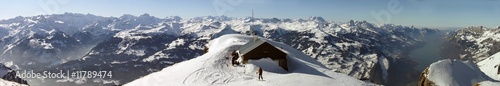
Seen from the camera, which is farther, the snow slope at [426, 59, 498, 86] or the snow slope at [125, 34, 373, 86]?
the snow slope at [426, 59, 498, 86]

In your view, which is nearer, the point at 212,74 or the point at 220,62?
the point at 212,74

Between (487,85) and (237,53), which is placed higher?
(237,53)

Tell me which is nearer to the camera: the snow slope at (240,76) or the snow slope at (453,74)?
the snow slope at (240,76)

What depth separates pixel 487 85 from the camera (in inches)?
1754

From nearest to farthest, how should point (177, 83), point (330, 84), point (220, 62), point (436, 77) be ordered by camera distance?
point (330, 84)
point (177, 83)
point (436, 77)
point (220, 62)

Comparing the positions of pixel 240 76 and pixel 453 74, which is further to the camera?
pixel 453 74

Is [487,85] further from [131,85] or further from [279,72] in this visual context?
[131,85]

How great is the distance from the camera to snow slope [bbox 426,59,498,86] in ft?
155

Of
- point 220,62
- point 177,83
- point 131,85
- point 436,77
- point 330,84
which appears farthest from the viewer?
point 220,62

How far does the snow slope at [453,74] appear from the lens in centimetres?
4725

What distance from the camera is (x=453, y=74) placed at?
4816 centimetres

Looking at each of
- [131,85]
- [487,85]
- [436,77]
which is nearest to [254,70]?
[131,85]

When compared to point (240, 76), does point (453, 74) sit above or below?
below

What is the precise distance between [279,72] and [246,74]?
4179 millimetres
